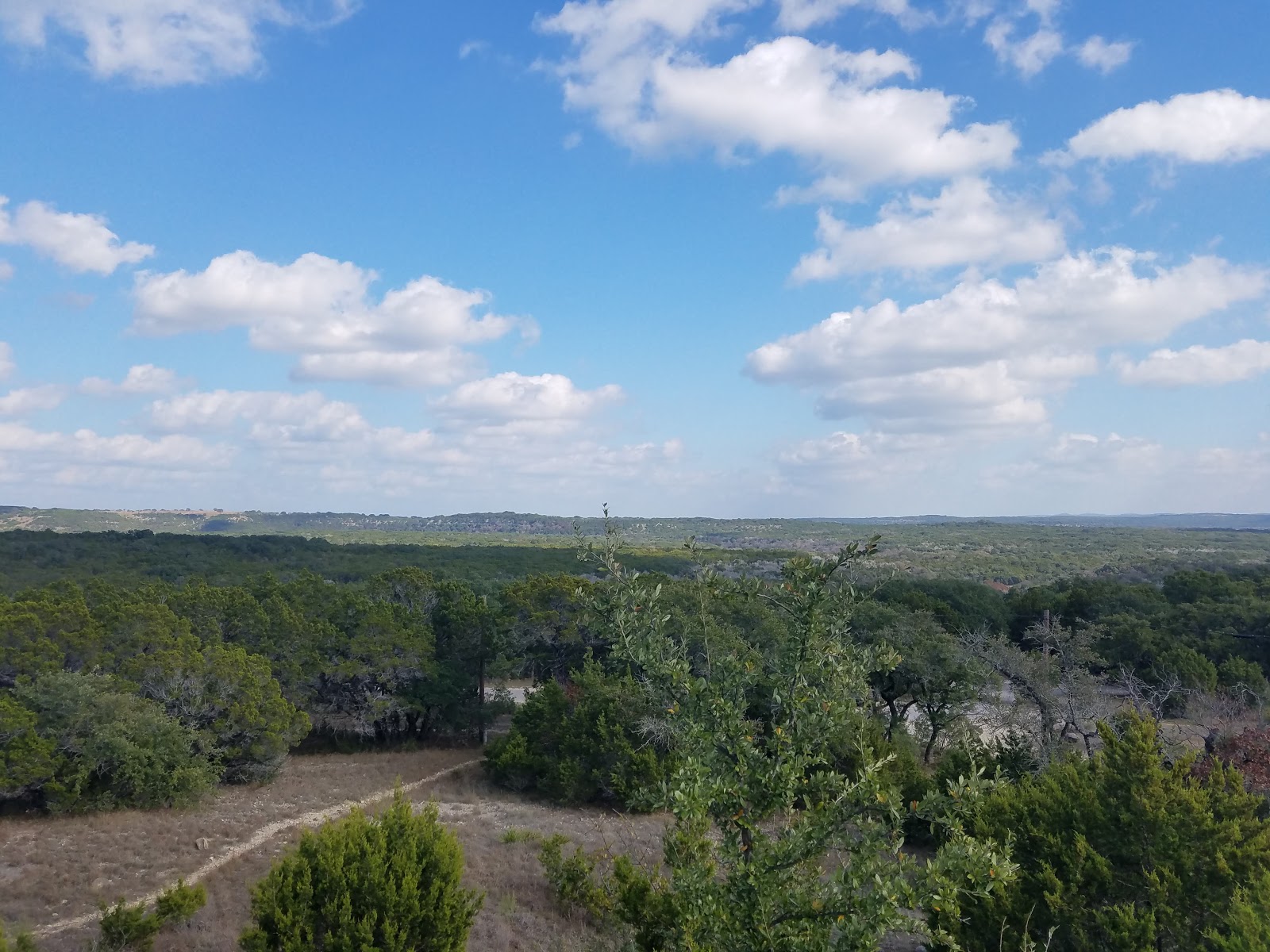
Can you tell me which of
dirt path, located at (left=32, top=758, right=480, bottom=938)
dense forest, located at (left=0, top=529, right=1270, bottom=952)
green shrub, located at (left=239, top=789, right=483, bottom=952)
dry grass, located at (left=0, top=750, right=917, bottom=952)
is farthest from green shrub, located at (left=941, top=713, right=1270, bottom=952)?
dirt path, located at (left=32, top=758, right=480, bottom=938)

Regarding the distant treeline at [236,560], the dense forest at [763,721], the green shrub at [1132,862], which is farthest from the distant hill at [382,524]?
the green shrub at [1132,862]

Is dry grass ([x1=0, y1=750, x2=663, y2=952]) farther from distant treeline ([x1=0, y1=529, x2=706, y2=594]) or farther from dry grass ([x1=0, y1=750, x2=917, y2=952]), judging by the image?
distant treeline ([x1=0, y1=529, x2=706, y2=594])

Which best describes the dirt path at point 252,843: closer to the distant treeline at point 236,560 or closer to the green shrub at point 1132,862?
the green shrub at point 1132,862

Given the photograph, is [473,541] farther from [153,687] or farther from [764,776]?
[764,776]

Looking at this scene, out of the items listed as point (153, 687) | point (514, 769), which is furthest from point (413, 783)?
point (153, 687)

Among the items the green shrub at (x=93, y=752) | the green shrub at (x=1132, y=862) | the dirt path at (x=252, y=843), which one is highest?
the green shrub at (x=1132, y=862)
